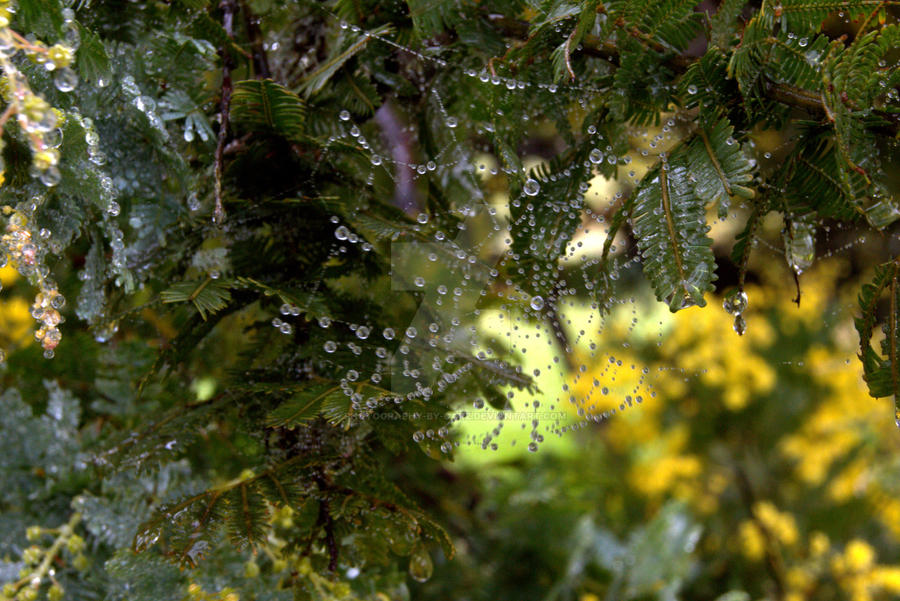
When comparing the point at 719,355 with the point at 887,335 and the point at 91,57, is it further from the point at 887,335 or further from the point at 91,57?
the point at 91,57

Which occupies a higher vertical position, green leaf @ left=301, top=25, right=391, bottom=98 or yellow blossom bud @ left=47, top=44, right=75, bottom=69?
yellow blossom bud @ left=47, top=44, right=75, bottom=69

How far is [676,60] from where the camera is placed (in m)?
0.35

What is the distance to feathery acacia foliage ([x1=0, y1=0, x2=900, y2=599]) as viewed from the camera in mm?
329

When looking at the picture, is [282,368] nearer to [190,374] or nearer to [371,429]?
[371,429]

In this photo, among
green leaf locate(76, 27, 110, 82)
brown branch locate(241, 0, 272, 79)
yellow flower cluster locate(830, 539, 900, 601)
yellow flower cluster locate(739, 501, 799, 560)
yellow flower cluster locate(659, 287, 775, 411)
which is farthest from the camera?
yellow flower cluster locate(659, 287, 775, 411)

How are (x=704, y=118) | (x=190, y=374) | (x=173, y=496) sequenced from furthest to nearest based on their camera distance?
(x=190, y=374) → (x=173, y=496) → (x=704, y=118)

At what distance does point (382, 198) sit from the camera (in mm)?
412

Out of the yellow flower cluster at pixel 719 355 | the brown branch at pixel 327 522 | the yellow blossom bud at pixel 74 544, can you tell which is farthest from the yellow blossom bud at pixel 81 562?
the yellow flower cluster at pixel 719 355

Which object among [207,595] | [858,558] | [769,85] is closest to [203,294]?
[207,595]

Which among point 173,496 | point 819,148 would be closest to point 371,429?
point 173,496

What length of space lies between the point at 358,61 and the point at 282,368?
19 cm

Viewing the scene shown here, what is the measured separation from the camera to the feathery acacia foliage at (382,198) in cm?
33

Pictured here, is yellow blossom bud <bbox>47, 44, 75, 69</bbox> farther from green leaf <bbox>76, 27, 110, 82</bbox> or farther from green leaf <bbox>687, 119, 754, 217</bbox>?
green leaf <bbox>687, 119, 754, 217</bbox>

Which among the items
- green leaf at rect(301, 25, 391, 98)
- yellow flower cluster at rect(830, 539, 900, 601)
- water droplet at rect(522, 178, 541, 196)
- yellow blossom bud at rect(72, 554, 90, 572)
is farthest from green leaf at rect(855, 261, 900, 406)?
yellow flower cluster at rect(830, 539, 900, 601)
